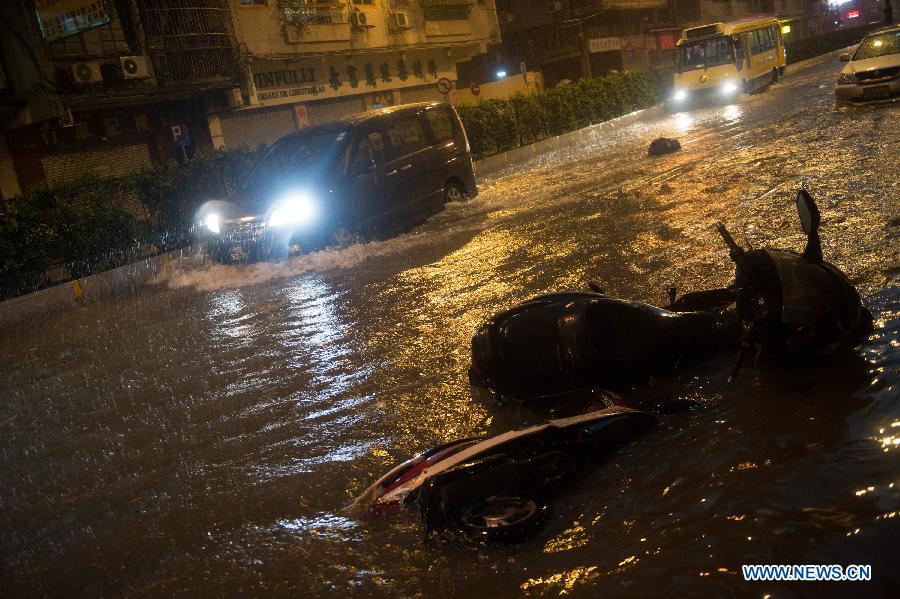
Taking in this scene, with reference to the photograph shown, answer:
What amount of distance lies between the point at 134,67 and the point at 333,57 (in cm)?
951

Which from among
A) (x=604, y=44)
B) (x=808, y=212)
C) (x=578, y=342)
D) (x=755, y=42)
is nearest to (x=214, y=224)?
(x=578, y=342)

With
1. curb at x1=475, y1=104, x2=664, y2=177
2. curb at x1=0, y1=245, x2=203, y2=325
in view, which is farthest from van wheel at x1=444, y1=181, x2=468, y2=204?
curb at x1=475, y1=104, x2=664, y2=177

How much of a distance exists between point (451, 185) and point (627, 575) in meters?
11.4

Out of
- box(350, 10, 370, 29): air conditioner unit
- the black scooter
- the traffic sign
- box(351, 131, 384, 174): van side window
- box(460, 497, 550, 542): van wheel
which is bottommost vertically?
box(460, 497, 550, 542): van wheel

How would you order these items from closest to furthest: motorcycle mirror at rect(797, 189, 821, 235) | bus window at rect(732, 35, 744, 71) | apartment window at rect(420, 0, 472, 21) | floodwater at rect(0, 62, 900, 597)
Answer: floodwater at rect(0, 62, 900, 597), motorcycle mirror at rect(797, 189, 821, 235), bus window at rect(732, 35, 744, 71), apartment window at rect(420, 0, 472, 21)

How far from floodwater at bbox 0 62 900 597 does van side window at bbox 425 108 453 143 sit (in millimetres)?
3799

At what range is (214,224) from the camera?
465 inches

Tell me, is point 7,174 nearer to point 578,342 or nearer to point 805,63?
point 578,342

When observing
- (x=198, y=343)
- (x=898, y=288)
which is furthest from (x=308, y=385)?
(x=898, y=288)

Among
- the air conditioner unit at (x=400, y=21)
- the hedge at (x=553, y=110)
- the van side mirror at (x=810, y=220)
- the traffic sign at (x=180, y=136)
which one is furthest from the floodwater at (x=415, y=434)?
the air conditioner unit at (x=400, y=21)

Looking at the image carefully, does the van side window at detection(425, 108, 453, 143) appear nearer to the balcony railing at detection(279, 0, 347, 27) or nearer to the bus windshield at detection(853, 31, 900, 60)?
the bus windshield at detection(853, 31, 900, 60)

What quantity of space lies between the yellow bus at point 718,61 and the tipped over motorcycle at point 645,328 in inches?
1027

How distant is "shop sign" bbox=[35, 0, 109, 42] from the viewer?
17391 mm
